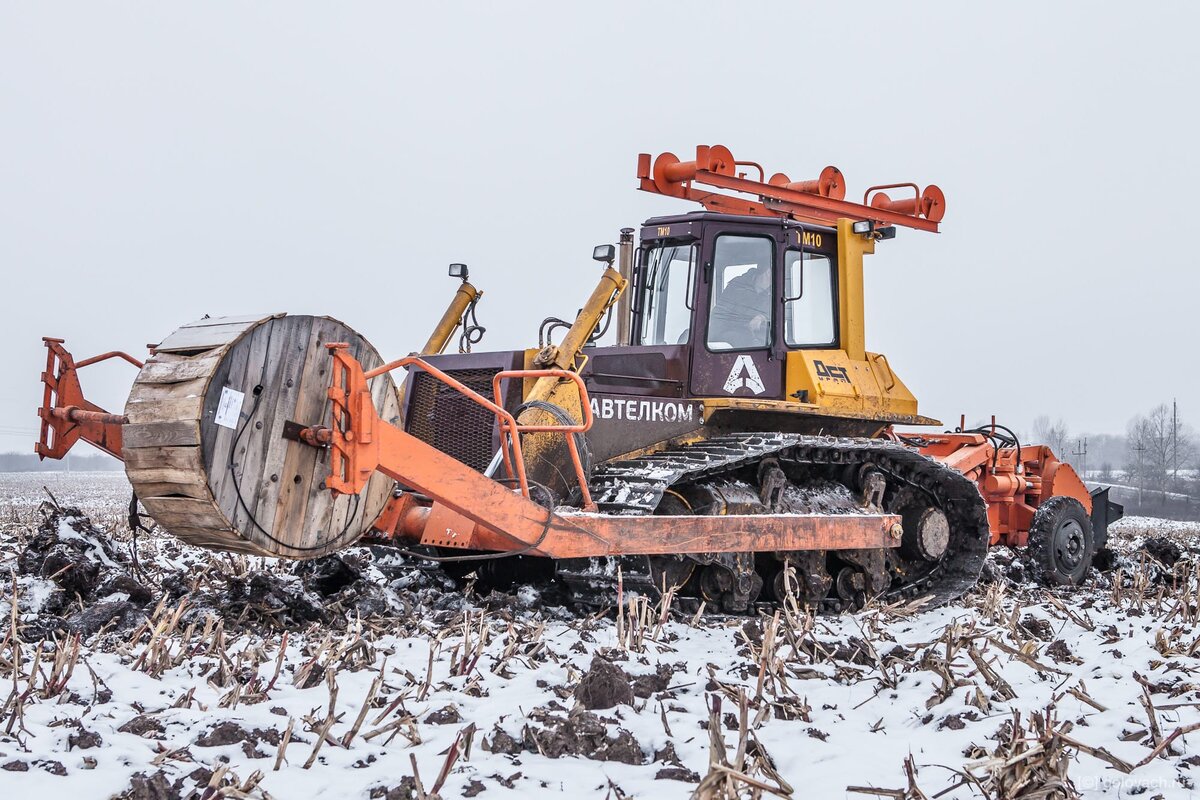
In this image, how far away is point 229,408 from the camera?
5.01 meters

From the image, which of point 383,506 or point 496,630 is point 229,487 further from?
point 496,630

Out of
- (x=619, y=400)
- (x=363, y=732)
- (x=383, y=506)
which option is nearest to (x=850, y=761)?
(x=363, y=732)

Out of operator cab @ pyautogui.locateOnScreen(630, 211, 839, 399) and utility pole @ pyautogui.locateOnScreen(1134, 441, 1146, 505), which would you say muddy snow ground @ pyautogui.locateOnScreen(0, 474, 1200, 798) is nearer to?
operator cab @ pyautogui.locateOnScreen(630, 211, 839, 399)

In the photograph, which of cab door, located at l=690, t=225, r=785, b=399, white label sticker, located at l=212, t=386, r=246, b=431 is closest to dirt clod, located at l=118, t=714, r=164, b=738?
white label sticker, located at l=212, t=386, r=246, b=431

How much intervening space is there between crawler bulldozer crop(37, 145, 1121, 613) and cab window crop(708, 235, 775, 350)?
16mm

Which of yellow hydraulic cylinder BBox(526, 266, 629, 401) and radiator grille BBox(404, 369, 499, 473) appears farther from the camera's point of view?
radiator grille BBox(404, 369, 499, 473)

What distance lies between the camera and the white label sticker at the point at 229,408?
4.97 metres

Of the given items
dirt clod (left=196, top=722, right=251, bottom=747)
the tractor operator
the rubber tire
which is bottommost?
the rubber tire

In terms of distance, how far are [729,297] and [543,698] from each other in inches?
173

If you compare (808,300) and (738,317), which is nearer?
(738,317)

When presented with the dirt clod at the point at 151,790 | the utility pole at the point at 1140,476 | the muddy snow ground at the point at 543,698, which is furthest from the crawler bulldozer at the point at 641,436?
the utility pole at the point at 1140,476

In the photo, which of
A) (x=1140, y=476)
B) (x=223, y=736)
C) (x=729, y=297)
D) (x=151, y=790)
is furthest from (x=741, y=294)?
(x=1140, y=476)

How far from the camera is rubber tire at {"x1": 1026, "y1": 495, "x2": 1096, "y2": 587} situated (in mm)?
10555

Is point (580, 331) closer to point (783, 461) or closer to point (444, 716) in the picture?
point (783, 461)
